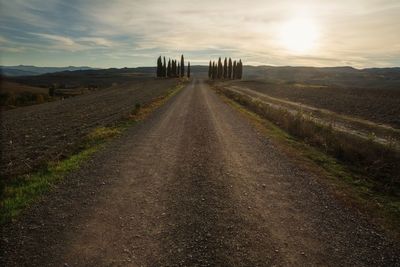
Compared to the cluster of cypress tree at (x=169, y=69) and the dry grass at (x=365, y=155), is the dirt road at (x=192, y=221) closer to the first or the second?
the dry grass at (x=365, y=155)

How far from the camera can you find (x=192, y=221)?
6.68 m

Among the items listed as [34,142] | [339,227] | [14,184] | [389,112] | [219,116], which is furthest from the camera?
[389,112]

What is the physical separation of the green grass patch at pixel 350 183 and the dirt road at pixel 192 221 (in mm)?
493

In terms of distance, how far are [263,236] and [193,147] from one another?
25.2 ft

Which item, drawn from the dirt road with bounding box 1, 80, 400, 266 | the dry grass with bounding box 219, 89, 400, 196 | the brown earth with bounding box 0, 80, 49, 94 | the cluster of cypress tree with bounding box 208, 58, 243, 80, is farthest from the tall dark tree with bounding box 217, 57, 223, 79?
the dirt road with bounding box 1, 80, 400, 266

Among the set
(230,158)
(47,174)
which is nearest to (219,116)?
(230,158)

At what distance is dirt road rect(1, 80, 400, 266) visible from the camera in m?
5.38

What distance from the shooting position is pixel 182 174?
986 centimetres

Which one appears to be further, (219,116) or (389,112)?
(389,112)

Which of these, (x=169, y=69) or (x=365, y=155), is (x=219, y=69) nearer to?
(x=169, y=69)

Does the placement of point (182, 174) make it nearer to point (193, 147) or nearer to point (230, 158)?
point (230, 158)

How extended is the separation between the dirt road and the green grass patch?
19.4 inches

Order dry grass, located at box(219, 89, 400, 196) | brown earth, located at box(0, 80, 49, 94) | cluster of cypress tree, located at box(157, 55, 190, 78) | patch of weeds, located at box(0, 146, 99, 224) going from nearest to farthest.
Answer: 1. patch of weeds, located at box(0, 146, 99, 224)
2. dry grass, located at box(219, 89, 400, 196)
3. brown earth, located at box(0, 80, 49, 94)
4. cluster of cypress tree, located at box(157, 55, 190, 78)

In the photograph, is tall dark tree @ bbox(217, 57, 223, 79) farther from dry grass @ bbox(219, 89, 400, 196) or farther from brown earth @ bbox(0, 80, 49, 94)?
dry grass @ bbox(219, 89, 400, 196)
